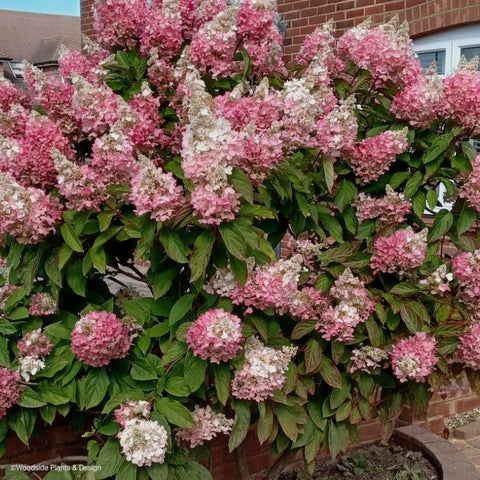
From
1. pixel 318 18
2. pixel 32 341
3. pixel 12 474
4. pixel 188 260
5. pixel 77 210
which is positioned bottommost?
pixel 12 474

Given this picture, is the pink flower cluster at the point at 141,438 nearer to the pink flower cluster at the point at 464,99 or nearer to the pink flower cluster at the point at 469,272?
the pink flower cluster at the point at 469,272

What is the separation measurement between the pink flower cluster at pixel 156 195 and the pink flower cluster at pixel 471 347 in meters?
1.12

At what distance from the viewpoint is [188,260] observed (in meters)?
1.97

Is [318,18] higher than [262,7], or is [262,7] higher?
[318,18]

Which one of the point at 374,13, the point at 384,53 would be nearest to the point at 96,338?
the point at 384,53

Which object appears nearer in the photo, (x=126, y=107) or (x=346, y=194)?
(x=126, y=107)

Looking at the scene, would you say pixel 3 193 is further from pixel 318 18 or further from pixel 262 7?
Result: pixel 318 18

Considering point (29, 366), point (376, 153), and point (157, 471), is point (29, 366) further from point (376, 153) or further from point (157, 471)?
point (376, 153)

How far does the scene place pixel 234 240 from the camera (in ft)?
5.85

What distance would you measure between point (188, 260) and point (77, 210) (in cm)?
39

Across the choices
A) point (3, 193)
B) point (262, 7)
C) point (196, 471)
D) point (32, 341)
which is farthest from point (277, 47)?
point (196, 471)

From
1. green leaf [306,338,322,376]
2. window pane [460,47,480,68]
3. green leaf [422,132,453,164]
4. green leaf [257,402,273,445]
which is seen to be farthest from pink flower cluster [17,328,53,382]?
window pane [460,47,480,68]

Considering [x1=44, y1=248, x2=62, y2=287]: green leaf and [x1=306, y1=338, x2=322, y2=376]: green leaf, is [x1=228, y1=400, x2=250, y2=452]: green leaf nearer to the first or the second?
[x1=306, y1=338, x2=322, y2=376]: green leaf

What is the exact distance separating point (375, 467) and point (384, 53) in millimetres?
2046
